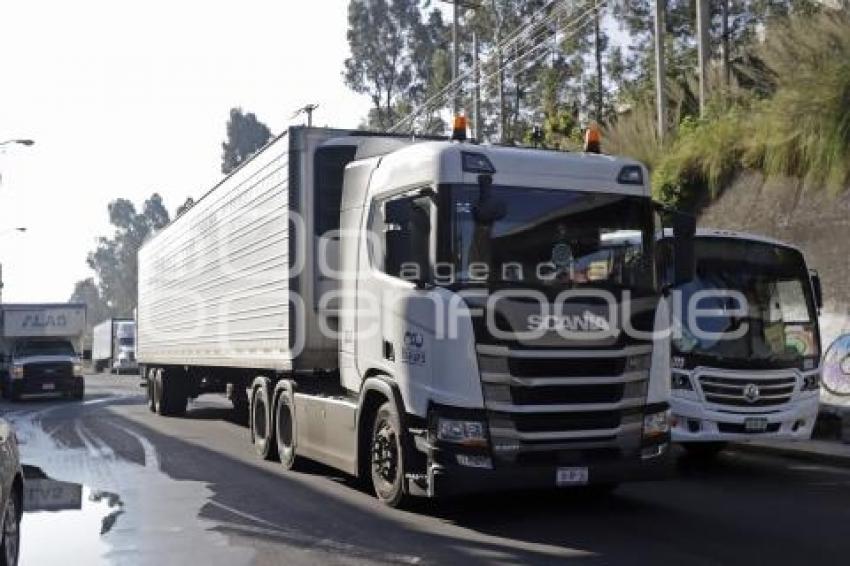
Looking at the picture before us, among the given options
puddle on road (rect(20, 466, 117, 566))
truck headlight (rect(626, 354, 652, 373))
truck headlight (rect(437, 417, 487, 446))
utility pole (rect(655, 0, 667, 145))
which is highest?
utility pole (rect(655, 0, 667, 145))

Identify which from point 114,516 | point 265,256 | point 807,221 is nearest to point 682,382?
point 265,256

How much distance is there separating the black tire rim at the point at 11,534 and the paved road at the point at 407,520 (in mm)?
679

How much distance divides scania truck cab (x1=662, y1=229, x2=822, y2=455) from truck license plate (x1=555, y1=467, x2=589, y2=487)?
3264 mm

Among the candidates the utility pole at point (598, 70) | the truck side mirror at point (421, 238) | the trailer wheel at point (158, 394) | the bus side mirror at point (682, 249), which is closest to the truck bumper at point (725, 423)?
the bus side mirror at point (682, 249)

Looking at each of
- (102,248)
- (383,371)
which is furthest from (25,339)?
(102,248)

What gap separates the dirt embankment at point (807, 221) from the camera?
656 inches

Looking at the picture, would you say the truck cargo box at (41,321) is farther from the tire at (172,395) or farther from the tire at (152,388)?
the tire at (172,395)

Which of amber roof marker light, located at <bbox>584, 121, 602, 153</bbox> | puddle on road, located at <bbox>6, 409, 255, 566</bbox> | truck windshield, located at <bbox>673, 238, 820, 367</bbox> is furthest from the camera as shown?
truck windshield, located at <bbox>673, 238, 820, 367</bbox>

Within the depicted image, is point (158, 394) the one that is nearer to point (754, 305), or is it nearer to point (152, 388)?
point (152, 388)

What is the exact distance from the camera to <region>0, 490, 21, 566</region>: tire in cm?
655

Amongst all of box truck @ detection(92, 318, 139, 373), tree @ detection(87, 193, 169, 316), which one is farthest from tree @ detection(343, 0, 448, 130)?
tree @ detection(87, 193, 169, 316)

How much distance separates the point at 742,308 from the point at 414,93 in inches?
1969

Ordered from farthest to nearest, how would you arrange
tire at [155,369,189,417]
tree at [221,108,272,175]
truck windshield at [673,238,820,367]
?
tree at [221,108,272,175] < tire at [155,369,189,417] < truck windshield at [673,238,820,367]

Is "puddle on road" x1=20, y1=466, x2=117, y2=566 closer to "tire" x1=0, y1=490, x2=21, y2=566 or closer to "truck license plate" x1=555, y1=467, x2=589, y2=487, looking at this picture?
"tire" x1=0, y1=490, x2=21, y2=566
